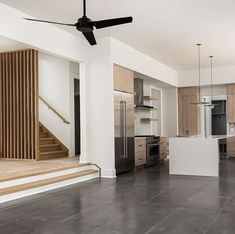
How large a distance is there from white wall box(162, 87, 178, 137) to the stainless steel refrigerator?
4.29 meters

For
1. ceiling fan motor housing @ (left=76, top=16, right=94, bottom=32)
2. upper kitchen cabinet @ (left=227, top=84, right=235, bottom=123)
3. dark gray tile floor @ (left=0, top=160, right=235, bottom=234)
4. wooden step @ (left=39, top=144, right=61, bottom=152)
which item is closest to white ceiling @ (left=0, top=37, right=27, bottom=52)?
wooden step @ (left=39, top=144, right=61, bottom=152)

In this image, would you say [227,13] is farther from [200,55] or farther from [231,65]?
[231,65]

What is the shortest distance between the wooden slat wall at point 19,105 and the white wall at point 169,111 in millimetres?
5639

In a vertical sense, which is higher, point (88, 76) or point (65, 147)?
point (88, 76)

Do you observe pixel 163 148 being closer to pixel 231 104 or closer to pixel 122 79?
pixel 231 104

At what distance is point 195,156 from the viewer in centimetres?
764

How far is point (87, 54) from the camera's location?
25.3ft

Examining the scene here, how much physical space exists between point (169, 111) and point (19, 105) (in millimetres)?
6082

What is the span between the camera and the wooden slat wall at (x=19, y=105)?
8.37 meters

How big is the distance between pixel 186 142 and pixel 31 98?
4.11 m

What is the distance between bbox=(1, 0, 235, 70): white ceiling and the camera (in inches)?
215

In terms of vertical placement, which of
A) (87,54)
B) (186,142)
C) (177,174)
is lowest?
(177,174)

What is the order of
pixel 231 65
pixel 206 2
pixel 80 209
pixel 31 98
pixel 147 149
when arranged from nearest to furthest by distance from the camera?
pixel 80 209 < pixel 206 2 < pixel 31 98 < pixel 147 149 < pixel 231 65

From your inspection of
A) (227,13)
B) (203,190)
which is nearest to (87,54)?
(227,13)
